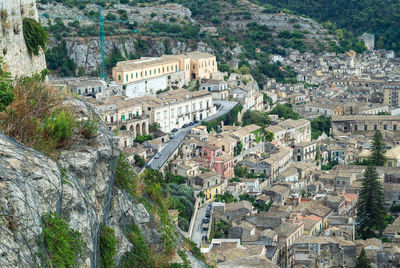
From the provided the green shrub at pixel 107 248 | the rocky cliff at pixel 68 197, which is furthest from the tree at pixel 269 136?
the green shrub at pixel 107 248

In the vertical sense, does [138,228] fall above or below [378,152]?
above

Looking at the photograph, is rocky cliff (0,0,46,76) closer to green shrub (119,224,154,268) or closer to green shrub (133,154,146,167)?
green shrub (119,224,154,268)

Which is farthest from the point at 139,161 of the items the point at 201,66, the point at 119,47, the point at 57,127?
the point at 57,127

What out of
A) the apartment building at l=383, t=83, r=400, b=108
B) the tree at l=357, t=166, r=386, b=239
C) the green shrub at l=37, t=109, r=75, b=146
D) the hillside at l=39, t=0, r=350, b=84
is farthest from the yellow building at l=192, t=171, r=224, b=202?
the apartment building at l=383, t=83, r=400, b=108

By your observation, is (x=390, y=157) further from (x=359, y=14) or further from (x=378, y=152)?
(x=359, y=14)

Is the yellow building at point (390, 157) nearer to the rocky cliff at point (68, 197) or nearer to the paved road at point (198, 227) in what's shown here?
the paved road at point (198, 227)

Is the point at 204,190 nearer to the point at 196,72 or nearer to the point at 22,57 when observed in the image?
the point at 196,72
